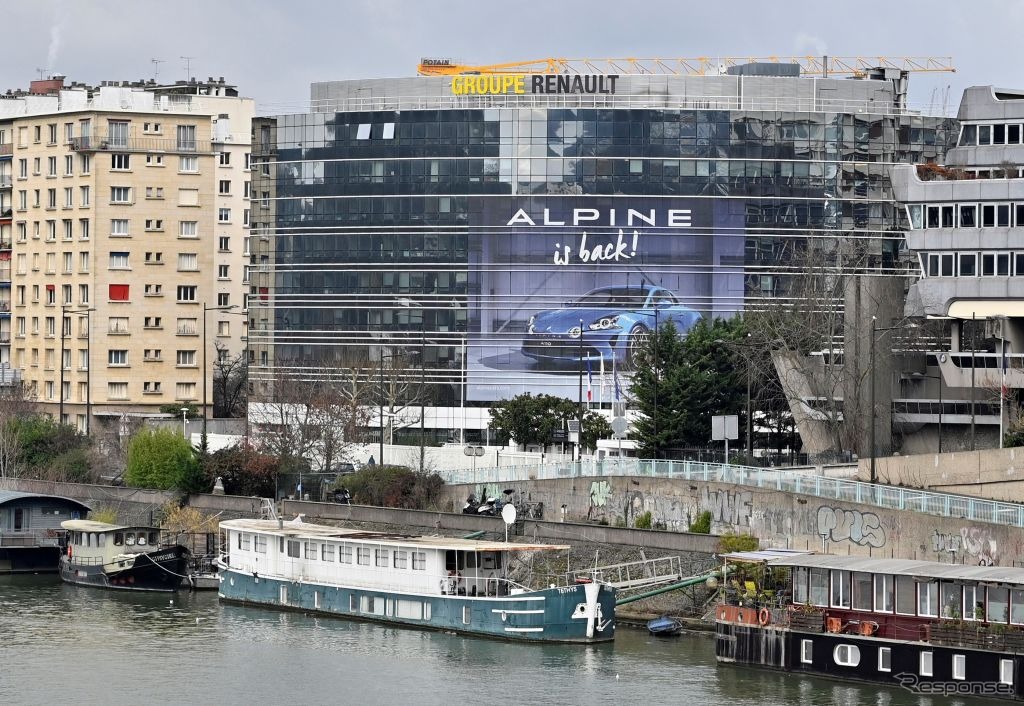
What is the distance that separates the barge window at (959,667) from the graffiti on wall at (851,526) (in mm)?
11431

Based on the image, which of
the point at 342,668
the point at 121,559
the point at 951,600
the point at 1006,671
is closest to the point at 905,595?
the point at 951,600

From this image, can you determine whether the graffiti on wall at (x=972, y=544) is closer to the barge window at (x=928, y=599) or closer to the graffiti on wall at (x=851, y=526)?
the graffiti on wall at (x=851, y=526)

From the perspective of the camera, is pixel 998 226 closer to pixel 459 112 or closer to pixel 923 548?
pixel 923 548

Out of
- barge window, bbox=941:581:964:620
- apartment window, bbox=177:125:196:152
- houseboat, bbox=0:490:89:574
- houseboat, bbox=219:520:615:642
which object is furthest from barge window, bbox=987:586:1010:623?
apartment window, bbox=177:125:196:152

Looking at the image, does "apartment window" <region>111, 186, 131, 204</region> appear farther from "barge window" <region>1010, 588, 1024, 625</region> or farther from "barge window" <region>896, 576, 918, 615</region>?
"barge window" <region>1010, 588, 1024, 625</region>

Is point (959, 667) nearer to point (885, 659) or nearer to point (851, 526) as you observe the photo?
point (885, 659)

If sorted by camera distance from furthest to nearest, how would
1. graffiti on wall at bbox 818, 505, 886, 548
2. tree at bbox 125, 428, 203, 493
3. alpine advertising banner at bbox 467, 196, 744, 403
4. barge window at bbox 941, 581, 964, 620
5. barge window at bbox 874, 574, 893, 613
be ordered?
alpine advertising banner at bbox 467, 196, 744, 403 → tree at bbox 125, 428, 203, 493 → graffiti on wall at bbox 818, 505, 886, 548 → barge window at bbox 874, 574, 893, 613 → barge window at bbox 941, 581, 964, 620

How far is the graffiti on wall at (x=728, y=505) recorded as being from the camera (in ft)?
249

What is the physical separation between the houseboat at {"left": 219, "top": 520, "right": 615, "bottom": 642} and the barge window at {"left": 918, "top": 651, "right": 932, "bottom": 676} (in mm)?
12459

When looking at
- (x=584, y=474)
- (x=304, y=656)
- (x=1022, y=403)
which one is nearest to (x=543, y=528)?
(x=584, y=474)

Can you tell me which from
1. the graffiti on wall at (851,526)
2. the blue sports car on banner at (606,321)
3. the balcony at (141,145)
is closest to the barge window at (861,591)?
the graffiti on wall at (851,526)

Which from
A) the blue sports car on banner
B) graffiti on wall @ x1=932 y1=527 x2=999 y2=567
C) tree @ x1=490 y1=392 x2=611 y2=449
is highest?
Answer: the blue sports car on banner

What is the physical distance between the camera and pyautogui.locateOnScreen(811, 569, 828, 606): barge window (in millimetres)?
63125

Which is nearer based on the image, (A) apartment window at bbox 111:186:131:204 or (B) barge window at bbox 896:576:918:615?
(B) barge window at bbox 896:576:918:615
